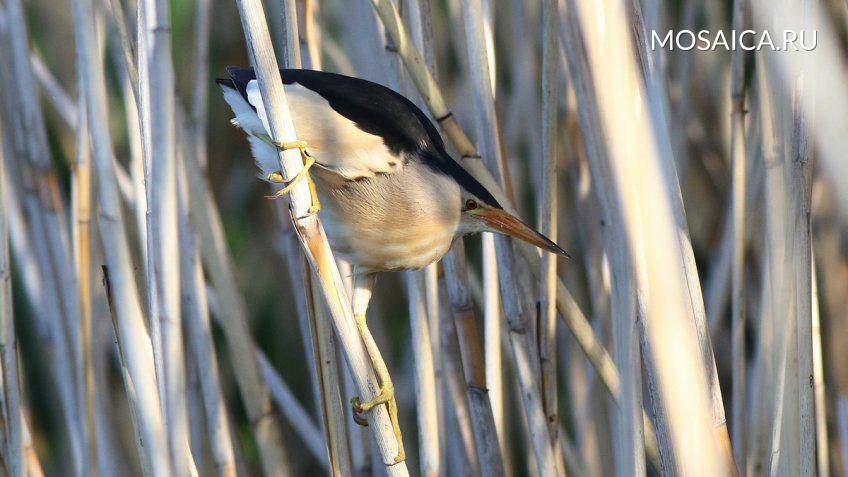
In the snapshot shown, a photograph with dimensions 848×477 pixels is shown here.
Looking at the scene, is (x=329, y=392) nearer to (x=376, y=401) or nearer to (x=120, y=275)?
(x=376, y=401)

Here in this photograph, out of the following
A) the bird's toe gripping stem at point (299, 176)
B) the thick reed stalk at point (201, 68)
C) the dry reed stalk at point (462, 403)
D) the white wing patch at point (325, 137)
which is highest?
the thick reed stalk at point (201, 68)

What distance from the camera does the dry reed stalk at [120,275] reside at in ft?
2.57

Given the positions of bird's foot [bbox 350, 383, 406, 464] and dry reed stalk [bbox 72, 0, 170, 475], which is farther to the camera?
dry reed stalk [bbox 72, 0, 170, 475]

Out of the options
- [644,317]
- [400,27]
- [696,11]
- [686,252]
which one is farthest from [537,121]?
[644,317]

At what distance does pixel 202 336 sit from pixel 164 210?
218mm

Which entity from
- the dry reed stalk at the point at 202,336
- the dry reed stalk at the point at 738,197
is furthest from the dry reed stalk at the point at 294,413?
the dry reed stalk at the point at 738,197

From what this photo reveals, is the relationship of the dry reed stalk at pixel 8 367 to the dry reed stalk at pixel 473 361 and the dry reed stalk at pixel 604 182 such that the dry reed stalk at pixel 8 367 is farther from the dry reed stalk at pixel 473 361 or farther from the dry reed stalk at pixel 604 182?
the dry reed stalk at pixel 604 182

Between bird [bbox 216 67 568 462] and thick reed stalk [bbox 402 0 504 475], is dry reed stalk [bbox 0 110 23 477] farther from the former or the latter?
thick reed stalk [bbox 402 0 504 475]

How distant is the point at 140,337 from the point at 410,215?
297 mm

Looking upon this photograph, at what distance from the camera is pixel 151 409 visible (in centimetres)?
78

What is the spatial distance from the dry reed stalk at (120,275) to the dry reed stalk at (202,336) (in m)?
0.11

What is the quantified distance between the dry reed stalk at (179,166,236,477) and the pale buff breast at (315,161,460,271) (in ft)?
0.82

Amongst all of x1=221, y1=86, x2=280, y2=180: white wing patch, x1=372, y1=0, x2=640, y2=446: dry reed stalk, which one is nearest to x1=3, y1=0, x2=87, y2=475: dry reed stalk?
x1=221, y1=86, x2=280, y2=180: white wing patch

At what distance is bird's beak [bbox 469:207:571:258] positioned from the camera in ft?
2.53
